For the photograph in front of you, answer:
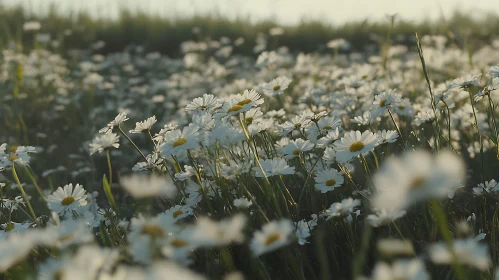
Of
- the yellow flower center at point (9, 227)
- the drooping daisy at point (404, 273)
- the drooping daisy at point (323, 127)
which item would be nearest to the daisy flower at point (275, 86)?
the drooping daisy at point (323, 127)

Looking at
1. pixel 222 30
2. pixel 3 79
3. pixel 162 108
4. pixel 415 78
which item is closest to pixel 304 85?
pixel 415 78


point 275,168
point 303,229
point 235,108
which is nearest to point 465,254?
point 303,229

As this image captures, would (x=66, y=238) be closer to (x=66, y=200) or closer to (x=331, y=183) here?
(x=66, y=200)

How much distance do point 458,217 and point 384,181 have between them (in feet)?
3.60

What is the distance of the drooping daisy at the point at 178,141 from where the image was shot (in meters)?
1.41

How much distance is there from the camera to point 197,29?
7871 mm

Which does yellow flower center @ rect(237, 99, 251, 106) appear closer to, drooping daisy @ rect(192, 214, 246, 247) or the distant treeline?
drooping daisy @ rect(192, 214, 246, 247)

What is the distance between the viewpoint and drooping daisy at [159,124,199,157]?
1.41m

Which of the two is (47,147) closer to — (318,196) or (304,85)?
(304,85)

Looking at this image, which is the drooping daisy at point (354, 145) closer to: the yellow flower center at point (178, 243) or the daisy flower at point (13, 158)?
the yellow flower center at point (178, 243)

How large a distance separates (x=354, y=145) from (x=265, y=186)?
278mm

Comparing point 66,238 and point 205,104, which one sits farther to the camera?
point 205,104

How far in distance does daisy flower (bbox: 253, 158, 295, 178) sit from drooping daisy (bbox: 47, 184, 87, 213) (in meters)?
0.49

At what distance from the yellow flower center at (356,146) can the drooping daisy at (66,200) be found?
2.40ft
